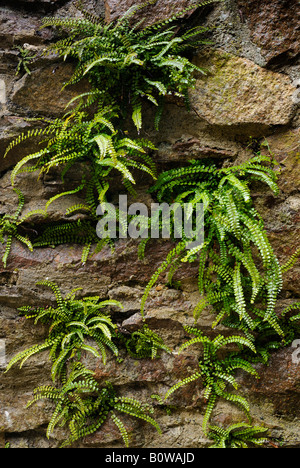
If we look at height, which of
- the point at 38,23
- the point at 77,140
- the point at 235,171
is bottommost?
the point at 235,171

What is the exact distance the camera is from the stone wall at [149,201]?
2910 mm

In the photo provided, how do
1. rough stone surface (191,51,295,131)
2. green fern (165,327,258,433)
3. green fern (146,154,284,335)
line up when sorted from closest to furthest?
green fern (146,154,284,335)
green fern (165,327,258,433)
rough stone surface (191,51,295,131)

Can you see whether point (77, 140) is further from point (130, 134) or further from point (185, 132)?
point (185, 132)

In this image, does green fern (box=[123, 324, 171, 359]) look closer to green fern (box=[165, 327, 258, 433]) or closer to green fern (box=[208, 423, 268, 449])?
green fern (box=[165, 327, 258, 433])

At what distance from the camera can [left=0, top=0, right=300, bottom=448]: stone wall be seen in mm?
2910

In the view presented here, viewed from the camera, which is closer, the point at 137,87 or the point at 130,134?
the point at 137,87

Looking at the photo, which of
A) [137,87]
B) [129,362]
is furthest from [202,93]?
[129,362]

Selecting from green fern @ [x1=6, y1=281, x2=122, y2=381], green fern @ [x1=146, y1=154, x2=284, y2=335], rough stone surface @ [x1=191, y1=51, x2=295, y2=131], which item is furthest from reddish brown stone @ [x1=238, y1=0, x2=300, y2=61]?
green fern @ [x1=6, y1=281, x2=122, y2=381]

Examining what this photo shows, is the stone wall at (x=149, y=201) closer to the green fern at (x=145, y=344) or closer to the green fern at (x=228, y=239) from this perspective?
the green fern at (x=145, y=344)

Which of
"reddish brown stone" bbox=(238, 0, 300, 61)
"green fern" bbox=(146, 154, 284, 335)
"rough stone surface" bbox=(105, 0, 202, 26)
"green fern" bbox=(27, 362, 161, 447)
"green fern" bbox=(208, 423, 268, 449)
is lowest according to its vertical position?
"green fern" bbox=(208, 423, 268, 449)

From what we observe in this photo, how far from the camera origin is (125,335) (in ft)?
10.1

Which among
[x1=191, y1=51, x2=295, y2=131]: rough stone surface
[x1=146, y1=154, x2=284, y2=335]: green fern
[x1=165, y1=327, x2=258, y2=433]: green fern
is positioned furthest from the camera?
[x1=191, y1=51, x2=295, y2=131]: rough stone surface

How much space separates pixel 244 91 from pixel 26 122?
1999 mm

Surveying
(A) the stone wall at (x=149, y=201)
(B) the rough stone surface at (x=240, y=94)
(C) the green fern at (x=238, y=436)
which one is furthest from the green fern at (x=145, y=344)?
(B) the rough stone surface at (x=240, y=94)
